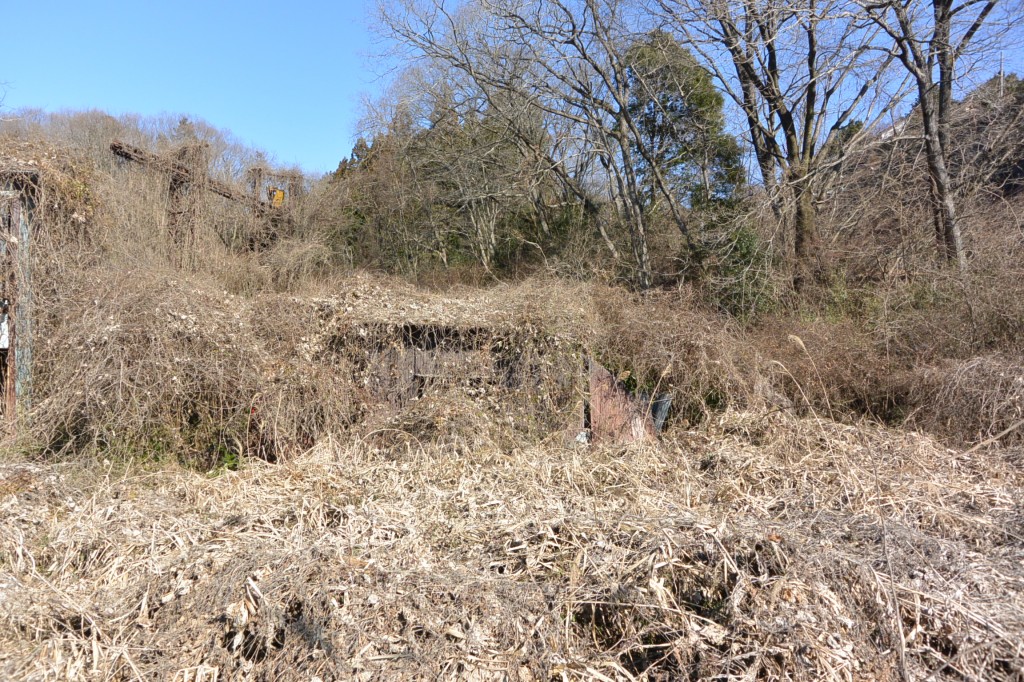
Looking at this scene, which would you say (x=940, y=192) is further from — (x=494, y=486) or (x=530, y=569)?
(x=530, y=569)

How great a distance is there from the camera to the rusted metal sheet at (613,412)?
281 inches

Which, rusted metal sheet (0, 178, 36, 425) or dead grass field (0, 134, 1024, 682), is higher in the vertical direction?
rusted metal sheet (0, 178, 36, 425)

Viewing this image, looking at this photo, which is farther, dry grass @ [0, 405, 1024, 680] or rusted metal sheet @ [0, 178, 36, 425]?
rusted metal sheet @ [0, 178, 36, 425]

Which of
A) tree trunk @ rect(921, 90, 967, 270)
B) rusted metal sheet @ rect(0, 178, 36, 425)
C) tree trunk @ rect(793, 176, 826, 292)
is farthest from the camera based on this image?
tree trunk @ rect(793, 176, 826, 292)

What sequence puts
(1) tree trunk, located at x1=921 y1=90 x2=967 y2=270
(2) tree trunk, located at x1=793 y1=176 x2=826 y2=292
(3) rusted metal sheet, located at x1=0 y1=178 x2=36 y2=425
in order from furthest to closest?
(2) tree trunk, located at x1=793 y1=176 x2=826 y2=292
(1) tree trunk, located at x1=921 y1=90 x2=967 y2=270
(3) rusted metal sheet, located at x1=0 y1=178 x2=36 y2=425

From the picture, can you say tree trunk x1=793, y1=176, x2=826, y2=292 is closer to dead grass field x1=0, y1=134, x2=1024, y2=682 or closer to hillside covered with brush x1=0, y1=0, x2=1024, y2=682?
hillside covered with brush x1=0, y1=0, x2=1024, y2=682

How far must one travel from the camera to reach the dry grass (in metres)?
3.24

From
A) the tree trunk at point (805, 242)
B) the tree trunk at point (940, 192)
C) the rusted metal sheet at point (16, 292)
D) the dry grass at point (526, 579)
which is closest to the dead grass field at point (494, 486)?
the dry grass at point (526, 579)

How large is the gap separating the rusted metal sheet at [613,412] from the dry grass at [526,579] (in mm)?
1813

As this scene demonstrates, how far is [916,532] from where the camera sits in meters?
4.06

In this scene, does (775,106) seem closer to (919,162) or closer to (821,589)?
(919,162)

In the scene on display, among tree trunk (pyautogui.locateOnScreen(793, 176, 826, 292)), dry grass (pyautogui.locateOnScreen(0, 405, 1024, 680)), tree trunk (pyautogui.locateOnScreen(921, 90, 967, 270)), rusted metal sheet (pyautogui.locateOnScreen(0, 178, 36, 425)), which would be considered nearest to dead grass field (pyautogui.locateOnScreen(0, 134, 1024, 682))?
dry grass (pyautogui.locateOnScreen(0, 405, 1024, 680))

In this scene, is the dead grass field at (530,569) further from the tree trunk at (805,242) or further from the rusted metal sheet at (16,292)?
the tree trunk at (805,242)

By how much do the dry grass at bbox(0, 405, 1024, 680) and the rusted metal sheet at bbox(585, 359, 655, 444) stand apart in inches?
71.4
